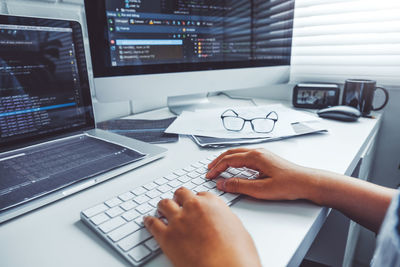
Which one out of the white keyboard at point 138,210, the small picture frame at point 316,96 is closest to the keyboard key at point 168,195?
the white keyboard at point 138,210

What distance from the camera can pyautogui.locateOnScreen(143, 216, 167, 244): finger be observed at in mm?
299

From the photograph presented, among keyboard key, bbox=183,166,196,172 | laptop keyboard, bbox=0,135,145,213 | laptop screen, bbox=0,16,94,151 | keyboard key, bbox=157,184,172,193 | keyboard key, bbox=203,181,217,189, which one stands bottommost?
keyboard key, bbox=203,181,217,189

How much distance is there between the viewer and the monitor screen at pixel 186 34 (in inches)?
27.0

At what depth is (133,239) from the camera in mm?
302

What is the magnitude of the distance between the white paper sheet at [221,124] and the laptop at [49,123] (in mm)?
169

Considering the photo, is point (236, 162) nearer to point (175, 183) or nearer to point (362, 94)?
point (175, 183)

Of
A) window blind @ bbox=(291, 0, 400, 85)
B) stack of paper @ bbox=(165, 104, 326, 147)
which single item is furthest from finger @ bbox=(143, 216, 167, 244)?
window blind @ bbox=(291, 0, 400, 85)

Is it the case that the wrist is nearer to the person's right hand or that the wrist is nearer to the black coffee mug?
the person's right hand

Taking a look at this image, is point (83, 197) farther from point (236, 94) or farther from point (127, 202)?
point (236, 94)

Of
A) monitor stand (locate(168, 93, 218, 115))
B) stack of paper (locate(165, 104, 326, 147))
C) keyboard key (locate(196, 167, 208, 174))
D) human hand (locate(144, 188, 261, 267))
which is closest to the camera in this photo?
human hand (locate(144, 188, 261, 267))

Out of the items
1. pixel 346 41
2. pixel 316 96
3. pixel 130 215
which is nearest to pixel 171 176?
pixel 130 215

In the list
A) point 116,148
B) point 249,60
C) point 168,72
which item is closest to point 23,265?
point 116,148

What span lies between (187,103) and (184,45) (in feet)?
0.90

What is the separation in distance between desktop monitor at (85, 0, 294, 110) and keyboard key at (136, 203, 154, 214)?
0.44 m
